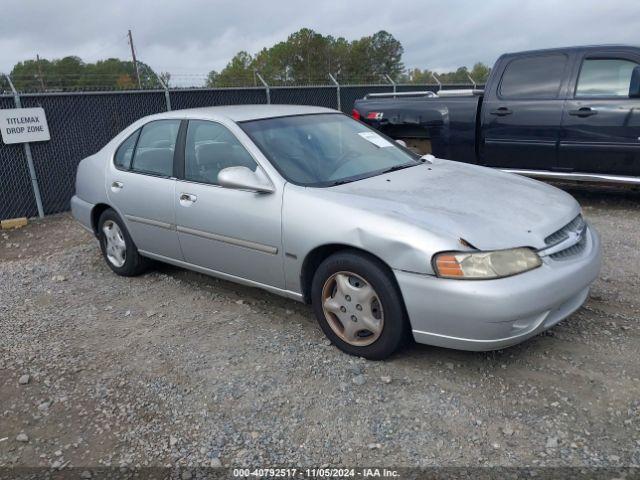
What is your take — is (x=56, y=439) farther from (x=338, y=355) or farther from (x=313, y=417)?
(x=338, y=355)

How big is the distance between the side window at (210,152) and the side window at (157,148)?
197 mm

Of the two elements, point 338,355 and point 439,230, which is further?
point 338,355

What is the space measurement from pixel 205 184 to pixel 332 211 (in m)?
1.24

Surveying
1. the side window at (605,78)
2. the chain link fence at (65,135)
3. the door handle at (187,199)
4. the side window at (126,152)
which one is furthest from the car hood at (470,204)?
the chain link fence at (65,135)

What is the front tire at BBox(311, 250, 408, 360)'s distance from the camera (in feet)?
10.2

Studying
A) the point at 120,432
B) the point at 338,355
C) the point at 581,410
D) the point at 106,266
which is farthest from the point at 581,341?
the point at 106,266

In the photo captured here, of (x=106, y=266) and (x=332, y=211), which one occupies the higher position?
(x=332, y=211)

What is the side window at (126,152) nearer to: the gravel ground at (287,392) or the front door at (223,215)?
the front door at (223,215)

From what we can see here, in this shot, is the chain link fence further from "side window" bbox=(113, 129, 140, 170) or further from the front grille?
A: the front grille

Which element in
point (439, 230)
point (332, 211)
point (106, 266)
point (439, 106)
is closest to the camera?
point (439, 230)

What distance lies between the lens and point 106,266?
18.6ft

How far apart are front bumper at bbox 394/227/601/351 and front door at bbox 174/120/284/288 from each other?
1052mm

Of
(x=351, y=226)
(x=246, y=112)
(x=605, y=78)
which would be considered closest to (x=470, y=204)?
(x=351, y=226)

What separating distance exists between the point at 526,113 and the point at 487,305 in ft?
15.6
